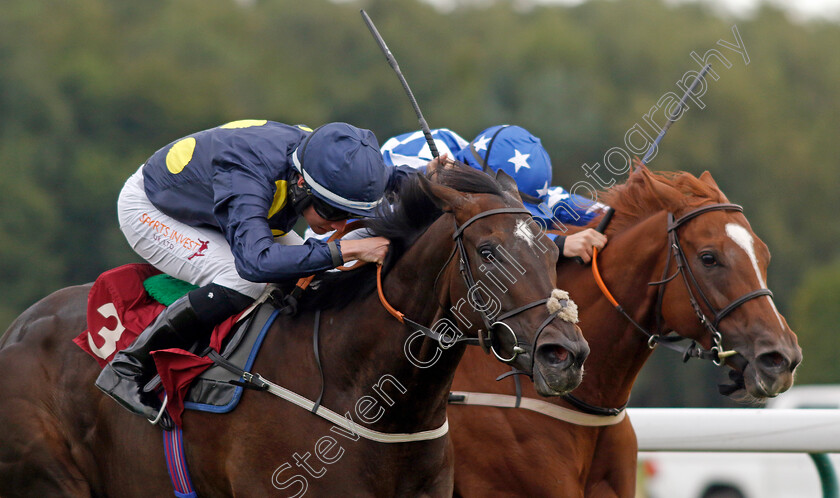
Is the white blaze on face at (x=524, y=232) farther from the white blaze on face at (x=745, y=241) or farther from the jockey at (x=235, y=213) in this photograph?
the white blaze on face at (x=745, y=241)

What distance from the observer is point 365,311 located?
13.5ft

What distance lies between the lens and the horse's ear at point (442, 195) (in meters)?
3.89

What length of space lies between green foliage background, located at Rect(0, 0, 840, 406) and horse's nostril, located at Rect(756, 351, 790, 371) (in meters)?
31.2

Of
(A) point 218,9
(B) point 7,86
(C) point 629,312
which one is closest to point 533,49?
(A) point 218,9

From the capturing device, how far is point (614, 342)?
15.5 ft

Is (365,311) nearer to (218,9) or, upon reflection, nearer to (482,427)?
(482,427)

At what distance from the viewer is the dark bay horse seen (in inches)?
176

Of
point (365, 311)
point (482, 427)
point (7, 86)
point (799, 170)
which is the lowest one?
point (799, 170)

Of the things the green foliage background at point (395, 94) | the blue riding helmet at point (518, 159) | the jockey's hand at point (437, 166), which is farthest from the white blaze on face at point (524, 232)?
the green foliage background at point (395, 94)

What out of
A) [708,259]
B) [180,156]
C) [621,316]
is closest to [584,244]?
[621,316]

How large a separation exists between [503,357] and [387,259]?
2.21 ft

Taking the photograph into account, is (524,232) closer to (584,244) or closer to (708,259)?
(708,259)

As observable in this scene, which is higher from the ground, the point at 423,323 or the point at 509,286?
the point at 509,286

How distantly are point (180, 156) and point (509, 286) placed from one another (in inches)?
66.8
